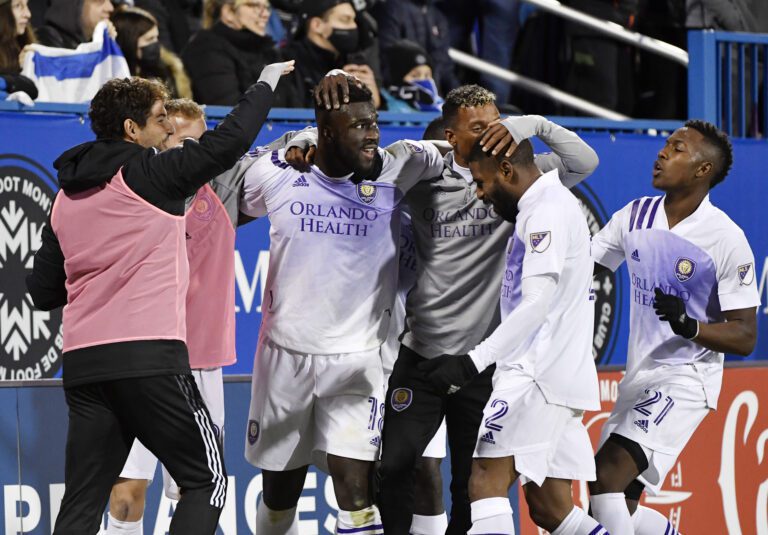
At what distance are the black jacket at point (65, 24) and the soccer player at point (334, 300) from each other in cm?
293

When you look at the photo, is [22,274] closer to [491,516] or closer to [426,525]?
[426,525]

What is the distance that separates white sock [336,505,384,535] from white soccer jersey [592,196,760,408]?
140 cm

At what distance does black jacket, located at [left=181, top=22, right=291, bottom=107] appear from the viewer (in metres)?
8.63

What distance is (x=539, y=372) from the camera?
5.23 meters

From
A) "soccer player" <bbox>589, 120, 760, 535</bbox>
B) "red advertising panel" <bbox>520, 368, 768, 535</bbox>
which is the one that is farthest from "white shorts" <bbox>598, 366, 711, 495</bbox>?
"red advertising panel" <bbox>520, 368, 768, 535</bbox>

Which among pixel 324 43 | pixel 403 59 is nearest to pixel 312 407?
pixel 324 43

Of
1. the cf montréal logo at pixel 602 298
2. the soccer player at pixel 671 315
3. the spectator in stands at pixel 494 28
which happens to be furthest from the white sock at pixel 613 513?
the spectator in stands at pixel 494 28


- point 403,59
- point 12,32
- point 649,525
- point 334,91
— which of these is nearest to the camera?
point 334,91

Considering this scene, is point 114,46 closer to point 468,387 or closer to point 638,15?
point 468,387

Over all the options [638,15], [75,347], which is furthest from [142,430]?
[638,15]

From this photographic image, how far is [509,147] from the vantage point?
5.32 metres

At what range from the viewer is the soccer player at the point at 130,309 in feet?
16.4

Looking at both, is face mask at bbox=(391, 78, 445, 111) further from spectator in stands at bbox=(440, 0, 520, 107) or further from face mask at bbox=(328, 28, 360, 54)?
spectator in stands at bbox=(440, 0, 520, 107)

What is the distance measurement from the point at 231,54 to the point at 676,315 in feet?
13.3
